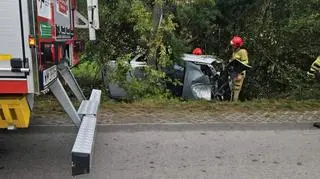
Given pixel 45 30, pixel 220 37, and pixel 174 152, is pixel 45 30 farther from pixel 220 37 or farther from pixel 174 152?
pixel 220 37

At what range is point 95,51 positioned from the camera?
11.6 metres

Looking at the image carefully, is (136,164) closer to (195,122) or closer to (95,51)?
(195,122)

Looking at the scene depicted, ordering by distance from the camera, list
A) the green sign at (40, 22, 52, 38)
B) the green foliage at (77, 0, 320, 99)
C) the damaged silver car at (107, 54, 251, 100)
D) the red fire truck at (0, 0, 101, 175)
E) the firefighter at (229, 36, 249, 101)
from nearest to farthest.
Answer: the red fire truck at (0, 0, 101, 175)
the green sign at (40, 22, 52, 38)
the green foliage at (77, 0, 320, 99)
the damaged silver car at (107, 54, 251, 100)
the firefighter at (229, 36, 249, 101)

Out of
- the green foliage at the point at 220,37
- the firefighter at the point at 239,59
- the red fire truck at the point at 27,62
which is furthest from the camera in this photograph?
the firefighter at the point at 239,59

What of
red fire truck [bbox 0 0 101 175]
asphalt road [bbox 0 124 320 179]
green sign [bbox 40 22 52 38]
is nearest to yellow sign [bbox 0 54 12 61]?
red fire truck [bbox 0 0 101 175]

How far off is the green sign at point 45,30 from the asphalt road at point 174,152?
148cm

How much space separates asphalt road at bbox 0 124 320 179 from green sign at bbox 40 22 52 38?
148cm

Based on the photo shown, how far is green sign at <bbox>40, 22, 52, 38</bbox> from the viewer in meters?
4.43

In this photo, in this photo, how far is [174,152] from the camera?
6078 mm

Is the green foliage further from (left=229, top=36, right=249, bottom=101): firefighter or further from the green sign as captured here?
the green sign

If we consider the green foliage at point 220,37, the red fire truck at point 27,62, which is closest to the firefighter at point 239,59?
the green foliage at point 220,37

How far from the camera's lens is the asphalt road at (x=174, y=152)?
5.36 metres

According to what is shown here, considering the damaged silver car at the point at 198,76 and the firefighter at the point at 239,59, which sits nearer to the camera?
the damaged silver car at the point at 198,76

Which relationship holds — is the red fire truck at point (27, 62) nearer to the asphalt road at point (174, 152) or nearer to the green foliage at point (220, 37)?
the asphalt road at point (174, 152)
